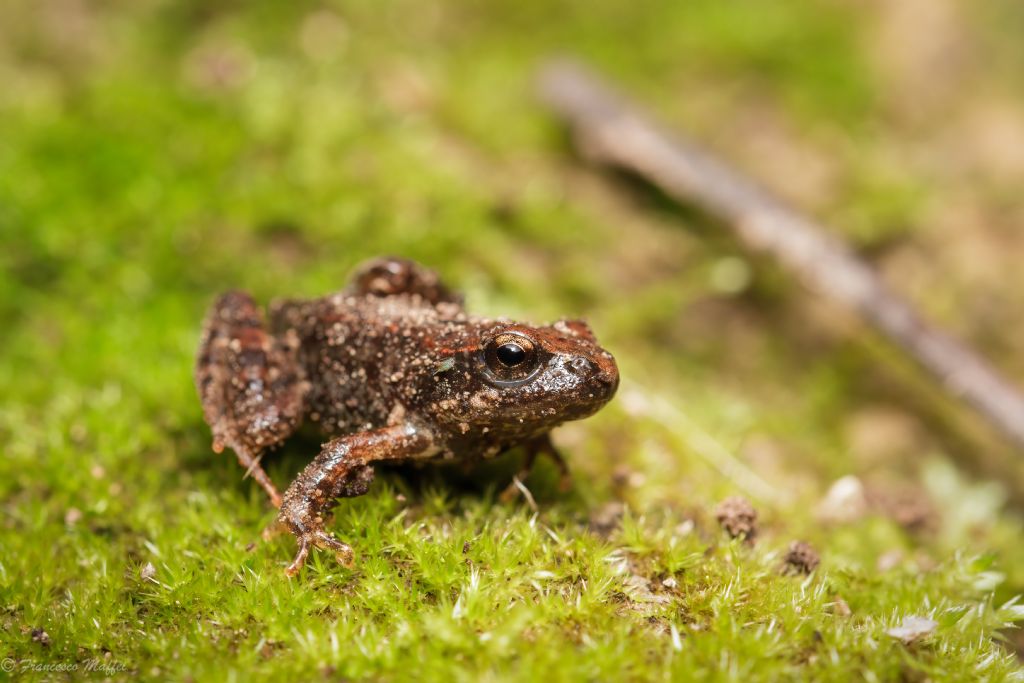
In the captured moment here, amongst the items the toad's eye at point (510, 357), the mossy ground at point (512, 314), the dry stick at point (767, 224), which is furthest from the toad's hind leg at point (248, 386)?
the dry stick at point (767, 224)

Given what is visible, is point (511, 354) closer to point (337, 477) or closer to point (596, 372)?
point (596, 372)

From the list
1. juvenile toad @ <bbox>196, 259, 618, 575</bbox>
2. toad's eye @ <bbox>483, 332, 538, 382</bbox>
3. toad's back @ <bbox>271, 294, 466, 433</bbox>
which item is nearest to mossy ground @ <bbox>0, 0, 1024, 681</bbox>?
juvenile toad @ <bbox>196, 259, 618, 575</bbox>

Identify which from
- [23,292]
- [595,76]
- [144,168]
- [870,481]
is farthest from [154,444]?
[595,76]

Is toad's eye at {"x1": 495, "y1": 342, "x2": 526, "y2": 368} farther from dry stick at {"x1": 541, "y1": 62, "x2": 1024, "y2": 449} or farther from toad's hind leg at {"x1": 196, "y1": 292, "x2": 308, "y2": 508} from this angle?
dry stick at {"x1": 541, "y1": 62, "x2": 1024, "y2": 449}

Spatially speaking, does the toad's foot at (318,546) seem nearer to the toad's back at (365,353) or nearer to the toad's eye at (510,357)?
the toad's back at (365,353)

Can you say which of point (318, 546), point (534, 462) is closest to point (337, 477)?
point (318, 546)

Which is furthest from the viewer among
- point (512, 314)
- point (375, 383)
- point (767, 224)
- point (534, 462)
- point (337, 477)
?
point (767, 224)
